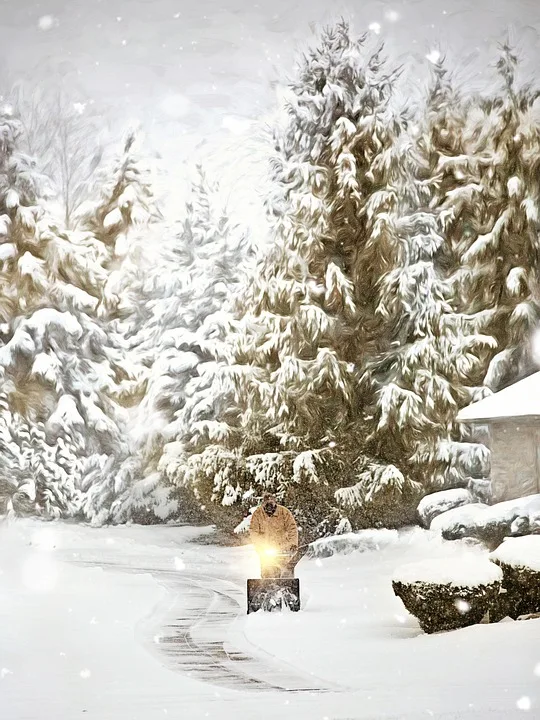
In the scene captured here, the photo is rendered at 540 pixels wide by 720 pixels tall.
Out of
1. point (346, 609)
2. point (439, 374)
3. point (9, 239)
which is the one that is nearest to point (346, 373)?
point (439, 374)

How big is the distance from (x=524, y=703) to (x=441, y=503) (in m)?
5.23

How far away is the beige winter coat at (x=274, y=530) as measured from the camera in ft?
27.3

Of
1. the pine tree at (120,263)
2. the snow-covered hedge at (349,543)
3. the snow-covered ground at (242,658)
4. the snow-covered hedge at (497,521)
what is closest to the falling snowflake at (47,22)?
the pine tree at (120,263)

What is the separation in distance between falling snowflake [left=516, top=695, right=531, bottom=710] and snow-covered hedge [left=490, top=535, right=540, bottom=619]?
0.95 metres

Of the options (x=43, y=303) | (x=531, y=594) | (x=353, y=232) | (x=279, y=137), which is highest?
(x=279, y=137)

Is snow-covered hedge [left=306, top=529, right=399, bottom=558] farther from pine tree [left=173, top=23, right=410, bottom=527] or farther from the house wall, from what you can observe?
the house wall

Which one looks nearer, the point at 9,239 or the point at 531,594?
the point at 531,594

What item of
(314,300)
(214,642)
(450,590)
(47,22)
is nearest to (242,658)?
(214,642)

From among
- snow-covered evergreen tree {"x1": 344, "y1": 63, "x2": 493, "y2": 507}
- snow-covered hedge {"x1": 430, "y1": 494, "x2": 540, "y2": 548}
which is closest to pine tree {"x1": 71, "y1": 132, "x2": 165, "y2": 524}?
snow-covered evergreen tree {"x1": 344, "y1": 63, "x2": 493, "y2": 507}

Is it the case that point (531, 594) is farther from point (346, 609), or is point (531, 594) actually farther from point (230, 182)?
point (230, 182)

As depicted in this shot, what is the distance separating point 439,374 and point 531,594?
5169 mm

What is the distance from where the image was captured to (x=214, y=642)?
744cm

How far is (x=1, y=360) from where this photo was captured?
12.1 meters

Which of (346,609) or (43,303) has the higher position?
(43,303)
